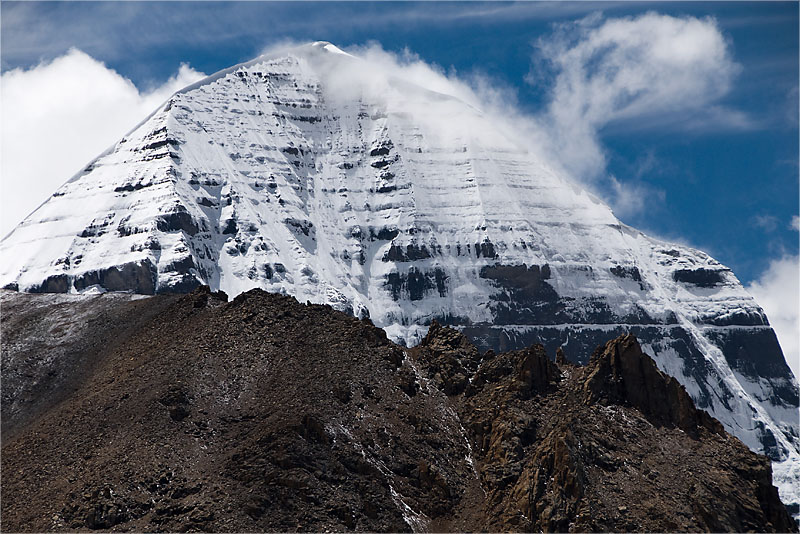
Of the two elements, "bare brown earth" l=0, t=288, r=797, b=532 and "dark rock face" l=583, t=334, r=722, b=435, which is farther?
"dark rock face" l=583, t=334, r=722, b=435

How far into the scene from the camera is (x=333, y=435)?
10362cm

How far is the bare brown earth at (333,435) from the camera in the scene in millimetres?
95875

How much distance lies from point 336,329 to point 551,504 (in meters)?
31.0

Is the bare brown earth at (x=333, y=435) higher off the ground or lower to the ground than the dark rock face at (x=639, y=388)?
lower

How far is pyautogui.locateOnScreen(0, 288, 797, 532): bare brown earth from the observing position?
9588 cm

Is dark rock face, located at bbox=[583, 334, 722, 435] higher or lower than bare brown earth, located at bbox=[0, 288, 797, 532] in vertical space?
higher

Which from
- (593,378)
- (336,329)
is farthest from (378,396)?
(593,378)

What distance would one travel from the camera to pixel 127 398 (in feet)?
354

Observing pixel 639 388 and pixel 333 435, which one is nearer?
pixel 333 435

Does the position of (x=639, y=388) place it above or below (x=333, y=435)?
above

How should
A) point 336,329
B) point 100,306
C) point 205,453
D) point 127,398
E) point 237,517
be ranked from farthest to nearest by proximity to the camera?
point 100,306 → point 336,329 → point 127,398 → point 205,453 → point 237,517

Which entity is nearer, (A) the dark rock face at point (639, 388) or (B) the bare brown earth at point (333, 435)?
(B) the bare brown earth at point (333, 435)

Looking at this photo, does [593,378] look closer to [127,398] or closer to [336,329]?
[336,329]

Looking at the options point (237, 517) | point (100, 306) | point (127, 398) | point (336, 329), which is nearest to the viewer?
point (237, 517)
